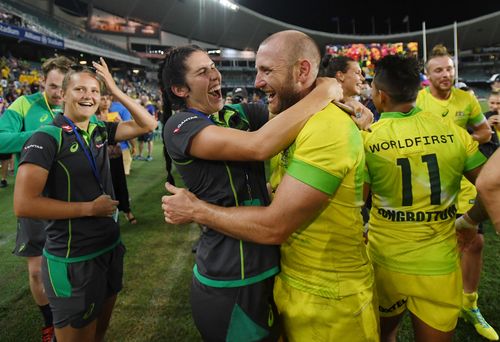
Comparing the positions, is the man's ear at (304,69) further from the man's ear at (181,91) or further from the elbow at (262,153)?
the man's ear at (181,91)

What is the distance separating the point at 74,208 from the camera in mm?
2145

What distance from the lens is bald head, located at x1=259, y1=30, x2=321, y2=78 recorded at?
5.26 feet

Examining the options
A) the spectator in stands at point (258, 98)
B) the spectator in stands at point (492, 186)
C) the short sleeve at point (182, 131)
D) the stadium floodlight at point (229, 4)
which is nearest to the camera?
the spectator in stands at point (492, 186)

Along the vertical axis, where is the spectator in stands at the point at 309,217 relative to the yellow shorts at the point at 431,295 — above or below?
above

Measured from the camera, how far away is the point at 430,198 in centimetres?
206

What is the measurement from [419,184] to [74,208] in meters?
1.97

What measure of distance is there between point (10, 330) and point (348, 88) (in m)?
3.88

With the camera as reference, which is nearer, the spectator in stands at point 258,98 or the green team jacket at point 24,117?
the spectator in stands at point 258,98

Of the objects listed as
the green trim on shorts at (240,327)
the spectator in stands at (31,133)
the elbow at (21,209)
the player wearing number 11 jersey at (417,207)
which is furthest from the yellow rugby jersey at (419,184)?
the spectator in stands at (31,133)

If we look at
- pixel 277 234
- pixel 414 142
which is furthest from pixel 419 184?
pixel 277 234

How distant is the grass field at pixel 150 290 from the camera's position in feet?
10.4

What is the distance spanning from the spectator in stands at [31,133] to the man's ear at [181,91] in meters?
1.56

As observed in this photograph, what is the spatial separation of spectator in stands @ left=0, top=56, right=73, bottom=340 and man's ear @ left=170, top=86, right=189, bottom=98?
156cm

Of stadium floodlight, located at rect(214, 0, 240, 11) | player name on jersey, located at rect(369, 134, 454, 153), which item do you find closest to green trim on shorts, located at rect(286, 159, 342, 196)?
player name on jersey, located at rect(369, 134, 454, 153)
